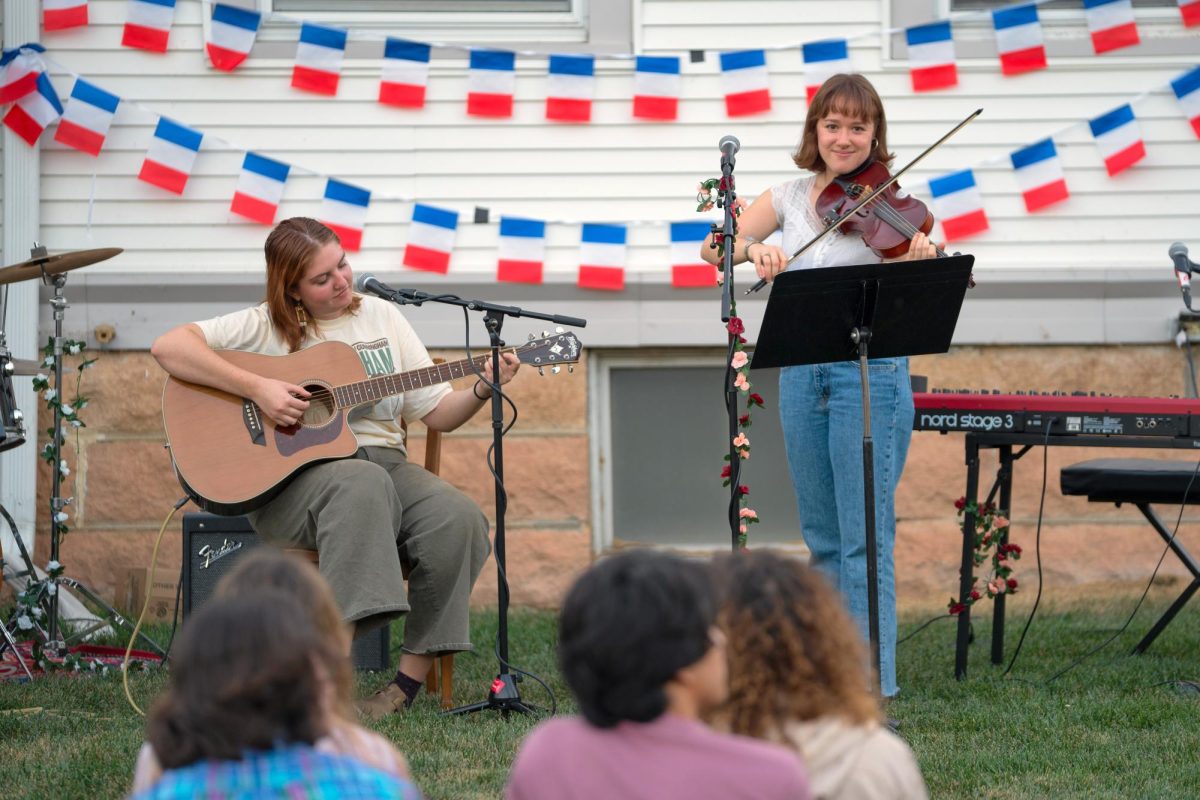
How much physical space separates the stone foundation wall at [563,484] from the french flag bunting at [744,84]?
4.13ft

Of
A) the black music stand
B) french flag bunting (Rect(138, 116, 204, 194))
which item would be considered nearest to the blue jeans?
the black music stand

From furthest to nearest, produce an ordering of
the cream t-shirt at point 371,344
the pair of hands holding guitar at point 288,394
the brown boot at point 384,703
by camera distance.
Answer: the cream t-shirt at point 371,344 → the pair of hands holding guitar at point 288,394 → the brown boot at point 384,703

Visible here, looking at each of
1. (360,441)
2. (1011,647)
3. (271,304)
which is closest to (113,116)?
(271,304)

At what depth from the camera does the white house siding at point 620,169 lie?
18.8ft

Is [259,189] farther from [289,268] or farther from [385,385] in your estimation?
[385,385]

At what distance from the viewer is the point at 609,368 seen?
5.95 m

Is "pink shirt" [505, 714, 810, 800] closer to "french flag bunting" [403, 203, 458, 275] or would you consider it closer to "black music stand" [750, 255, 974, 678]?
"black music stand" [750, 255, 974, 678]

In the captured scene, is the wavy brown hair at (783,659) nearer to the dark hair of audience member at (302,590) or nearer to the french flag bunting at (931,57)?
the dark hair of audience member at (302,590)

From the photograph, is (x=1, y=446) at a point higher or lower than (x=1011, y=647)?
higher

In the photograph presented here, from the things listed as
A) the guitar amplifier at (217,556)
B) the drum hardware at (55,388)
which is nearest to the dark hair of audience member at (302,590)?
the drum hardware at (55,388)

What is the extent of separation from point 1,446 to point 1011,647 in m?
3.39

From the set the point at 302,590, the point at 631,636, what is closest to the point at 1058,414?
the point at 631,636

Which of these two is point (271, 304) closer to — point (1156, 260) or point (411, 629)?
point (411, 629)

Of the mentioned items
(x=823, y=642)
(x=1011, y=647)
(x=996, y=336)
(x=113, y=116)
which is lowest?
(x=1011, y=647)
